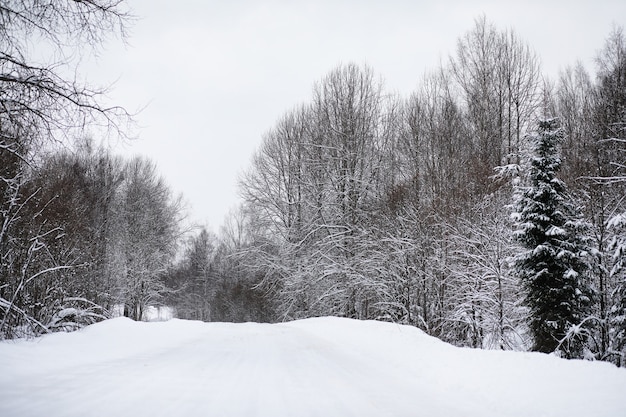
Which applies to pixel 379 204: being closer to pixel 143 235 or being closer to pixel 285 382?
pixel 285 382

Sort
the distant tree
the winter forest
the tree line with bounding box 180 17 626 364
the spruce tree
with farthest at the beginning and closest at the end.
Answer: the distant tree < the tree line with bounding box 180 17 626 364 < the spruce tree < the winter forest

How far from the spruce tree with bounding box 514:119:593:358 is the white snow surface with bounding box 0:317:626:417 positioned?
4.97m

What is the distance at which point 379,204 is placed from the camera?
22609 mm

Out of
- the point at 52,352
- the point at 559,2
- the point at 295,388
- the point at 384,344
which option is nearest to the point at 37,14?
the point at 52,352

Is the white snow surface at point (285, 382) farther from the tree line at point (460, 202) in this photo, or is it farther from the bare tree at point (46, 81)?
the tree line at point (460, 202)

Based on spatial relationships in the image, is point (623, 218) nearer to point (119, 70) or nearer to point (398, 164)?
point (119, 70)

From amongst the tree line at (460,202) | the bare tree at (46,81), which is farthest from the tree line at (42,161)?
the tree line at (460,202)

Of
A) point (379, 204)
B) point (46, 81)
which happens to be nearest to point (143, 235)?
point (379, 204)

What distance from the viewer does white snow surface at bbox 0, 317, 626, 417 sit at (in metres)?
4.18

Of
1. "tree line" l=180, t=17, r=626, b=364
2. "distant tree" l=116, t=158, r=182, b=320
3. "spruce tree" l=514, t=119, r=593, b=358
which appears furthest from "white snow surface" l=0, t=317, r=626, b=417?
"distant tree" l=116, t=158, r=182, b=320

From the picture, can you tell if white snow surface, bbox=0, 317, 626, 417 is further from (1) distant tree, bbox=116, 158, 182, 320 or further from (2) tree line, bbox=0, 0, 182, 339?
(1) distant tree, bbox=116, 158, 182, 320

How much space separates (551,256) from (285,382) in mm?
9386

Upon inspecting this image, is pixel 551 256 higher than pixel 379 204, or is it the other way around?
pixel 379 204

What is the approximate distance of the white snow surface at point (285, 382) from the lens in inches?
165
